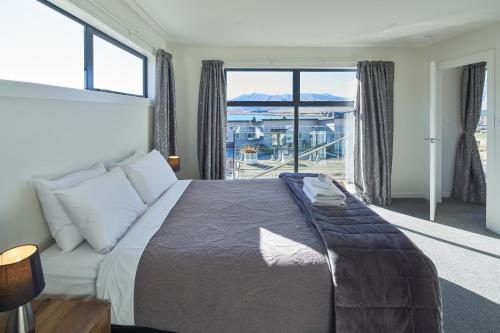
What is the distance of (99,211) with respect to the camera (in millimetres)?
1714

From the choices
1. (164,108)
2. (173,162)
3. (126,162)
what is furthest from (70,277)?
(164,108)

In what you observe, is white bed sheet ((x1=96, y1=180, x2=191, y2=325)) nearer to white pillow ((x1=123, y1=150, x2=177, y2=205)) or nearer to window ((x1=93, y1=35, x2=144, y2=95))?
white pillow ((x1=123, y1=150, x2=177, y2=205))

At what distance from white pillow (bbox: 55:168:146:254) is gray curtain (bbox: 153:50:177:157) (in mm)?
2041

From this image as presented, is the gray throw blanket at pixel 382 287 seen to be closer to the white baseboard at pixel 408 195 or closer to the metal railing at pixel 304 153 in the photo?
the metal railing at pixel 304 153

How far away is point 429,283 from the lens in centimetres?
145

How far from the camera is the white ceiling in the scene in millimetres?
3170

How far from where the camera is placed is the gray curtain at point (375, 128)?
4.67m

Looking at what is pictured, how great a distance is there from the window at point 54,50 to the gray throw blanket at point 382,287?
2.01 meters

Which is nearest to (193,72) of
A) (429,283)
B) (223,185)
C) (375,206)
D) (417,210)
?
(223,185)

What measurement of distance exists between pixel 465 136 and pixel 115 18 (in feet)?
16.3

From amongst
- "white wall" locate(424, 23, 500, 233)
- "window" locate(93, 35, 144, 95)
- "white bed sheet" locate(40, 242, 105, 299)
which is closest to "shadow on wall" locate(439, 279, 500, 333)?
"white wall" locate(424, 23, 500, 233)

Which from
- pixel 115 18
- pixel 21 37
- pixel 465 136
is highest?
pixel 115 18

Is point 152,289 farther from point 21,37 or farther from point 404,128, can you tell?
point 404,128

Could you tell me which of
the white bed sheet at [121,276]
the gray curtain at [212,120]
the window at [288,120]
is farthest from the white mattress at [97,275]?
the window at [288,120]
